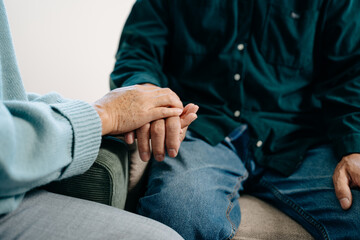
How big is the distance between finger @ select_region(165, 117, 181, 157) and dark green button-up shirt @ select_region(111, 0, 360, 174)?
0.71 feet

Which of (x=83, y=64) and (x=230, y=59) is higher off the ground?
(x=230, y=59)

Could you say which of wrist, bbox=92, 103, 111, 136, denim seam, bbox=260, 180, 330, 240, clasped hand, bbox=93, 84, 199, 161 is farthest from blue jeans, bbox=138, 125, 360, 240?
wrist, bbox=92, 103, 111, 136

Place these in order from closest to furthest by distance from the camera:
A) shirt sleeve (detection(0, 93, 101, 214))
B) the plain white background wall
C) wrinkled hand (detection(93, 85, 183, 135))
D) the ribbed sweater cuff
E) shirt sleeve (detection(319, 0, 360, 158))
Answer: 1. shirt sleeve (detection(0, 93, 101, 214))
2. the ribbed sweater cuff
3. wrinkled hand (detection(93, 85, 183, 135))
4. shirt sleeve (detection(319, 0, 360, 158))
5. the plain white background wall

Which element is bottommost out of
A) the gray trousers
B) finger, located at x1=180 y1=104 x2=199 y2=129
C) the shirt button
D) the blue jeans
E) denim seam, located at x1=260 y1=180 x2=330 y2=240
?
denim seam, located at x1=260 y1=180 x2=330 y2=240

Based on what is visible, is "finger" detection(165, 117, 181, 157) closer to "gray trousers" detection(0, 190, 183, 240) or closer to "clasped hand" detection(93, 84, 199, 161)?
"clasped hand" detection(93, 84, 199, 161)

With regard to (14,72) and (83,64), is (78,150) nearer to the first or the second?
(14,72)

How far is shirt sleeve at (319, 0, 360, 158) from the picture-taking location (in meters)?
0.89

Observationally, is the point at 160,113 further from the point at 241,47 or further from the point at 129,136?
the point at 241,47

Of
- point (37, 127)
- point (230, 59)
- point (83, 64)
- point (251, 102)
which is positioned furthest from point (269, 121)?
point (83, 64)

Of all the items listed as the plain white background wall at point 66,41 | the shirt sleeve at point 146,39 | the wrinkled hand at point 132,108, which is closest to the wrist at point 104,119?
the wrinkled hand at point 132,108

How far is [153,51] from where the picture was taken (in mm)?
1028

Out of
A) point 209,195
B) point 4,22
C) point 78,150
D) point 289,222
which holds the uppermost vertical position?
point 4,22

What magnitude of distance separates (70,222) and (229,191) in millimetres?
470

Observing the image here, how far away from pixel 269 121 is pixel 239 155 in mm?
165
